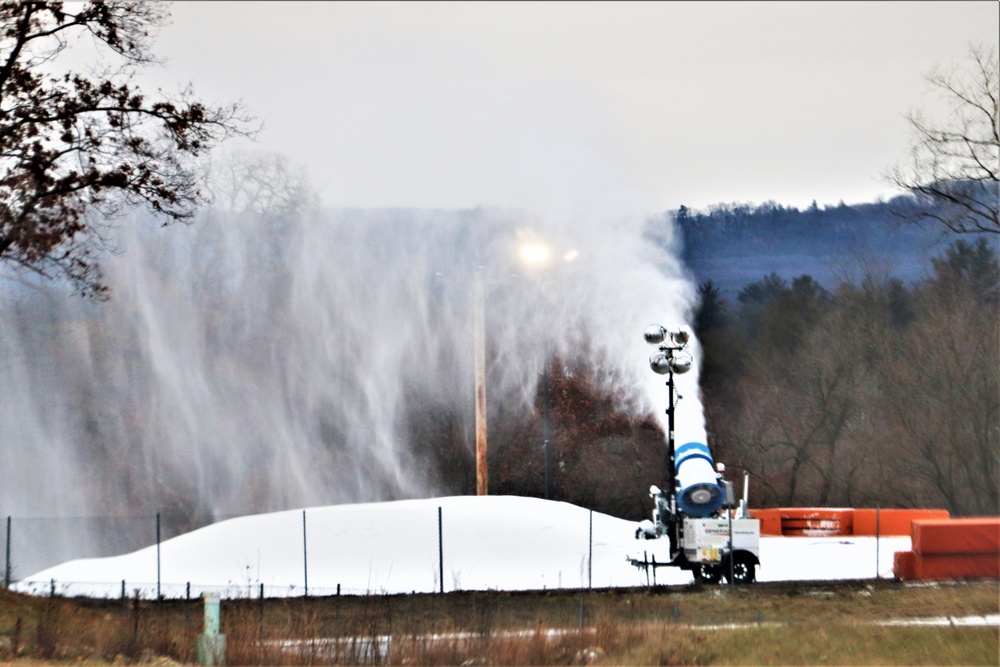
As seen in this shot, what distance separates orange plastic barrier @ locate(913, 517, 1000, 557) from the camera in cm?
2336

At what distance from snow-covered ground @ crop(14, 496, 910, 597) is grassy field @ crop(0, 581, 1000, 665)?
2.33 m

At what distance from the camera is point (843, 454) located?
46.5 meters

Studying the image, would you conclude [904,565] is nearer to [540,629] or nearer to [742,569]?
[742,569]

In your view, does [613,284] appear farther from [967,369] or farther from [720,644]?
[720,644]

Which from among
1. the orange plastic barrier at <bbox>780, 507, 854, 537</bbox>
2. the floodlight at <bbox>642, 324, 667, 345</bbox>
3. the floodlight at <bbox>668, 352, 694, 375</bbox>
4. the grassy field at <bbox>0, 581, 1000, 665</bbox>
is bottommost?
the grassy field at <bbox>0, 581, 1000, 665</bbox>

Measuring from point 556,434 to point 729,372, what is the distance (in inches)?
307

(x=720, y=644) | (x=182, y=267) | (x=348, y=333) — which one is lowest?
(x=720, y=644)

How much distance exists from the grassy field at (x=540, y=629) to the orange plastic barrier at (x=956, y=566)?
1263 mm

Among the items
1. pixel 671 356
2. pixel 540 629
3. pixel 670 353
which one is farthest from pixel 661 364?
pixel 540 629

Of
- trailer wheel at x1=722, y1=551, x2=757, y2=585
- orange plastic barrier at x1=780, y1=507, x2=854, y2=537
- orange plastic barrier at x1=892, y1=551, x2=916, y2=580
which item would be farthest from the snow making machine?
orange plastic barrier at x1=780, y1=507, x2=854, y2=537

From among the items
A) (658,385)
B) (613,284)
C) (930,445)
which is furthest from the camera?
(930,445)

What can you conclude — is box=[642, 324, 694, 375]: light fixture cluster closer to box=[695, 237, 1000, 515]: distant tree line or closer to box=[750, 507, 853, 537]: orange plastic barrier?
box=[750, 507, 853, 537]: orange plastic barrier

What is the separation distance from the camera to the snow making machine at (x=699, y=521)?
2253 cm

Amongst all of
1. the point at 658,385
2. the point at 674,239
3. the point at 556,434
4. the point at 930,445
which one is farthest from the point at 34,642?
the point at 930,445
